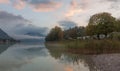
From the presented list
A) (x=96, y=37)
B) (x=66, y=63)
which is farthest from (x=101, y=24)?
(x=66, y=63)

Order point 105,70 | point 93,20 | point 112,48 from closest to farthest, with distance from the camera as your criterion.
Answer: point 105,70 < point 112,48 < point 93,20

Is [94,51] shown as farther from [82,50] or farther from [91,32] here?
[91,32]

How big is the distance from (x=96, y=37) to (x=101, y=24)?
1140 centimetres

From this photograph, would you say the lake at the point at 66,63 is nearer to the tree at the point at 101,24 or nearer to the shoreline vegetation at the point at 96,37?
the shoreline vegetation at the point at 96,37

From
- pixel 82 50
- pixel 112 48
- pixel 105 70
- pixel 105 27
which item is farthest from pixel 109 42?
pixel 105 27

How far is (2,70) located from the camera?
25.5 meters

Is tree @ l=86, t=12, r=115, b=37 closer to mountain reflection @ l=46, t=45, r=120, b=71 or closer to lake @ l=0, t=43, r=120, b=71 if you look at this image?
lake @ l=0, t=43, r=120, b=71

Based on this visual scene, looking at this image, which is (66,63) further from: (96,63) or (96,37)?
(96,37)

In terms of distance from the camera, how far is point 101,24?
303ft

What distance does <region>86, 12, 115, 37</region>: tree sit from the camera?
9144 cm

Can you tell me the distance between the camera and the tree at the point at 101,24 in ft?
300

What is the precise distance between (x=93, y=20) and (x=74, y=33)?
222ft

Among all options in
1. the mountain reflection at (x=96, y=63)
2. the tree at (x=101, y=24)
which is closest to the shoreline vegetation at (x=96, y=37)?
the tree at (x=101, y=24)

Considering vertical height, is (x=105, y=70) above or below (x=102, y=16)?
below
